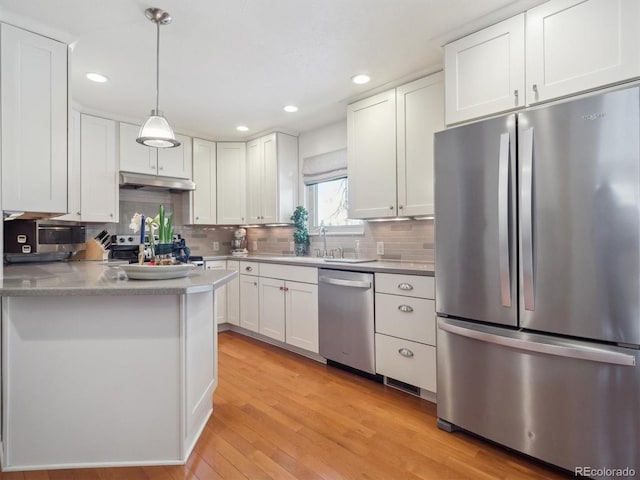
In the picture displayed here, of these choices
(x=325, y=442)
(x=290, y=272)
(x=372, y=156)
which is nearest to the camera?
(x=325, y=442)

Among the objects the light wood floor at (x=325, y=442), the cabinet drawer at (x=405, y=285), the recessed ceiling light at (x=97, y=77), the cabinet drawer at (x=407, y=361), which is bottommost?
the light wood floor at (x=325, y=442)

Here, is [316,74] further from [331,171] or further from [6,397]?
[6,397]

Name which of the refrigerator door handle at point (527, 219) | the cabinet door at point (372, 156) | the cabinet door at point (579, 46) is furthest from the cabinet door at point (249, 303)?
the cabinet door at point (579, 46)

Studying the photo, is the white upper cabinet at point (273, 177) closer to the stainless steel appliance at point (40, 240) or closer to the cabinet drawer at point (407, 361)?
the stainless steel appliance at point (40, 240)

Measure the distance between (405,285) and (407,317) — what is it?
225 mm

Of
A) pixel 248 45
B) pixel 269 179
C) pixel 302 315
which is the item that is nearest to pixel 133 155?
pixel 269 179

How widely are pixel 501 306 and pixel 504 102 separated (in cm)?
114

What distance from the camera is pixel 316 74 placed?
2.73 meters

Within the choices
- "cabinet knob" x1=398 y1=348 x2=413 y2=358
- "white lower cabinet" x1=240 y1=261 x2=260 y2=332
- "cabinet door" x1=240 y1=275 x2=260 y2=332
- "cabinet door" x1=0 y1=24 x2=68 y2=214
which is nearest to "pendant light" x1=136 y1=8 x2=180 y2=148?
"cabinet door" x1=0 y1=24 x2=68 y2=214

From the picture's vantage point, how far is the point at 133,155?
3.72 meters

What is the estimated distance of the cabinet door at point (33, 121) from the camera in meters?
1.99

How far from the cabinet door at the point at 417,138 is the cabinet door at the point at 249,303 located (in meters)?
1.82

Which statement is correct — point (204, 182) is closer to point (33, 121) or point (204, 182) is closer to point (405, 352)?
point (33, 121)

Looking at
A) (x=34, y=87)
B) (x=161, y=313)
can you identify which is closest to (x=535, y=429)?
(x=161, y=313)
